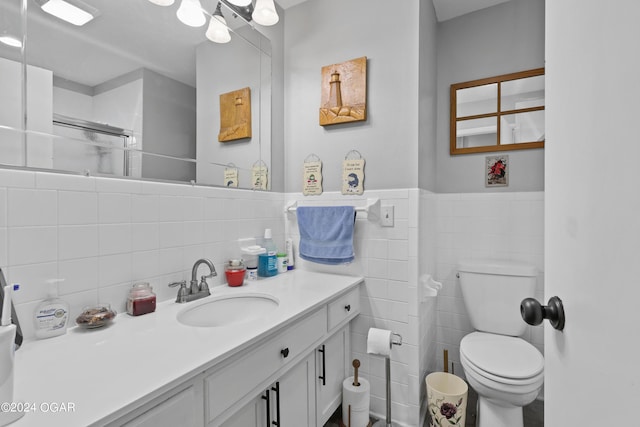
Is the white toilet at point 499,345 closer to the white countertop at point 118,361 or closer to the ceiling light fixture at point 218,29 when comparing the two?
the white countertop at point 118,361

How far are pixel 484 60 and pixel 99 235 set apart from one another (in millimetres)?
2307

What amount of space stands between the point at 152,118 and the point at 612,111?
135 cm

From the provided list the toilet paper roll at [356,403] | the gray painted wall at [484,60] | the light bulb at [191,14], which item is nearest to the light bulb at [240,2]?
the light bulb at [191,14]

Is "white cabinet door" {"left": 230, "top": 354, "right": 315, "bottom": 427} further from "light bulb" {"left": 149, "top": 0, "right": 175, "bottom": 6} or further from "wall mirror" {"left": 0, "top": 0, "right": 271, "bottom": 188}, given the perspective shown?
"light bulb" {"left": 149, "top": 0, "right": 175, "bottom": 6}

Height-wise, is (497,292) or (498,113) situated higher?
(498,113)

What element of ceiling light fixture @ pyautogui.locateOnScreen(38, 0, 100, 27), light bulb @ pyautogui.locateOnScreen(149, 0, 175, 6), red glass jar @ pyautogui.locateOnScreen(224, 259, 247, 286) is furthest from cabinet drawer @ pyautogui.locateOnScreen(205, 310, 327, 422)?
light bulb @ pyautogui.locateOnScreen(149, 0, 175, 6)

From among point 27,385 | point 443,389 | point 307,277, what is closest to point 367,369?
point 443,389

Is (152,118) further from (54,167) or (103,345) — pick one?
(103,345)

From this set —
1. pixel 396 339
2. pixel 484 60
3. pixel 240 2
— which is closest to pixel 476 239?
pixel 396 339

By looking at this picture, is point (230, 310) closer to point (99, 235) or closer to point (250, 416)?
point (250, 416)

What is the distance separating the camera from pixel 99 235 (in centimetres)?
97

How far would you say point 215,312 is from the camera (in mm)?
1215

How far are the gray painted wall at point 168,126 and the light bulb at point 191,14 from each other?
1.00ft

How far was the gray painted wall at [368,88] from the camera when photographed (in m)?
1.53
